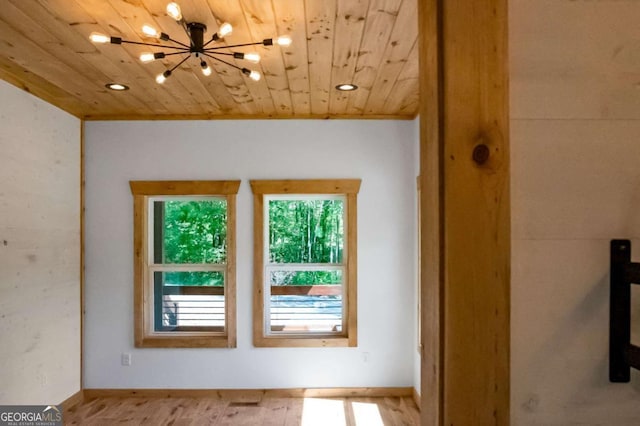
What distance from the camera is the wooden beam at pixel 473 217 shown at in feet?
2.37

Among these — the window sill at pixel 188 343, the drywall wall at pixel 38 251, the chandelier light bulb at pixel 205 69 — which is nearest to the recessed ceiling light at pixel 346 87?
the chandelier light bulb at pixel 205 69

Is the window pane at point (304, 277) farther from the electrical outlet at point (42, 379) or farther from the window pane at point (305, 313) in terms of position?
the electrical outlet at point (42, 379)

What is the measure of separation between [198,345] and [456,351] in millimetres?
3956

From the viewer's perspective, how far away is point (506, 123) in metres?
0.74

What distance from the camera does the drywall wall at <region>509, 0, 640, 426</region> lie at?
74 centimetres

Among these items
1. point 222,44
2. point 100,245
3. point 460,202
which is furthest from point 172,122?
point 460,202

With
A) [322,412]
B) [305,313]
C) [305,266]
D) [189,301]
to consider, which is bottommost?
[322,412]

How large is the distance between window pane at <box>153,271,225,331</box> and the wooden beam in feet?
12.7

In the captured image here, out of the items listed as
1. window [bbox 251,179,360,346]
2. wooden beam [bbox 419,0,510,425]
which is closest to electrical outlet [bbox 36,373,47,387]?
window [bbox 251,179,360,346]

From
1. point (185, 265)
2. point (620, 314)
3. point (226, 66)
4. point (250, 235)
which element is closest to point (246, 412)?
point (185, 265)

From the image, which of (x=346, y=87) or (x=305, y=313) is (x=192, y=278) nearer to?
(x=305, y=313)

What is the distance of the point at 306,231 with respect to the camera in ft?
14.5

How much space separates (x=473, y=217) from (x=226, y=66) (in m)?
2.63

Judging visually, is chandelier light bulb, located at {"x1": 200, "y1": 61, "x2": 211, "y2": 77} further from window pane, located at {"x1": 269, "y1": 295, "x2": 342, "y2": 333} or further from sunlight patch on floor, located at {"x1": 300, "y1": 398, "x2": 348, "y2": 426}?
sunlight patch on floor, located at {"x1": 300, "y1": 398, "x2": 348, "y2": 426}
